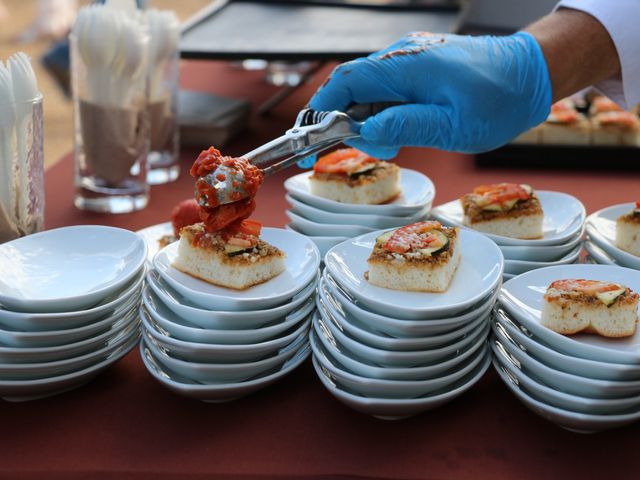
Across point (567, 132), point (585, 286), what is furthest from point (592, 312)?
point (567, 132)

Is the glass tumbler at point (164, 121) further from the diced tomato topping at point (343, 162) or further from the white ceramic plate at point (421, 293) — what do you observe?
the white ceramic plate at point (421, 293)

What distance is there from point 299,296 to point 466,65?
25.3 inches

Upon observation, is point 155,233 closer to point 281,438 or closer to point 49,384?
point 49,384

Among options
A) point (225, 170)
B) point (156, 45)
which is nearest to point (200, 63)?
point (156, 45)

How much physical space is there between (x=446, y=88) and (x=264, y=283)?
0.61 m

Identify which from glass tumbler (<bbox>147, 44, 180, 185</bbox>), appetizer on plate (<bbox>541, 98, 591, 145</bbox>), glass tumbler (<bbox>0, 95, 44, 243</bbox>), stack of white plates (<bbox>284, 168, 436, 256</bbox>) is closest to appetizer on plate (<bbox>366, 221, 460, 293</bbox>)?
stack of white plates (<bbox>284, 168, 436, 256</bbox>)

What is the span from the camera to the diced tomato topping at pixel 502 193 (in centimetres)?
145

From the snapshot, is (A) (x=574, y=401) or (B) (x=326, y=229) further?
(B) (x=326, y=229)

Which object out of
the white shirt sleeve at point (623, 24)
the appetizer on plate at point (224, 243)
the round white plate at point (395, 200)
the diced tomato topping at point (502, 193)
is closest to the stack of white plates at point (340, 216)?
the round white plate at point (395, 200)

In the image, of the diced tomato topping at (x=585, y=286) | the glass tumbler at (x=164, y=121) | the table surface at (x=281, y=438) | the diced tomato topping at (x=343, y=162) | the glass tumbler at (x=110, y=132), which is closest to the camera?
the table surface at (x=281, y=438)

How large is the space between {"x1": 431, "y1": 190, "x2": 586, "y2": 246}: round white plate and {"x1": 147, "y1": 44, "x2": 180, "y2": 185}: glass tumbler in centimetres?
86

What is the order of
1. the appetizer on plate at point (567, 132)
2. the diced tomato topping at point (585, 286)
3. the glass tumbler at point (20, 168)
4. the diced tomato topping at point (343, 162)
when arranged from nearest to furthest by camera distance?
the diced tomato topping at point (585, 286)
the glass tumbler at point (20, 168)
the diced tomato topping at point (343, 162)
the appetizer on plate at point (567, 132)

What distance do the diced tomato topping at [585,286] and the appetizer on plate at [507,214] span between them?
290 mm

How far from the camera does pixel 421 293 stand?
1138mm
